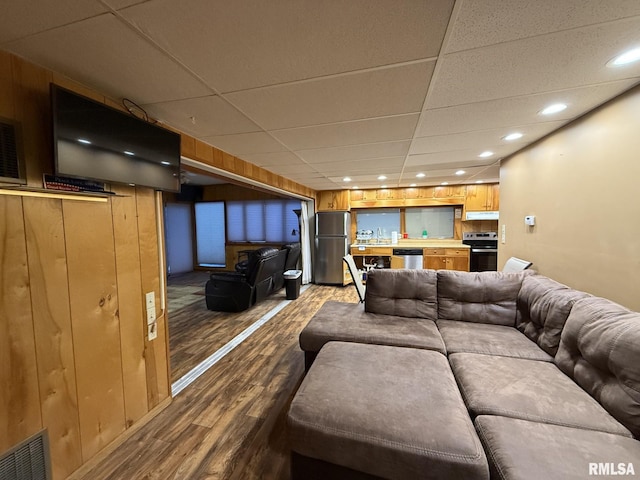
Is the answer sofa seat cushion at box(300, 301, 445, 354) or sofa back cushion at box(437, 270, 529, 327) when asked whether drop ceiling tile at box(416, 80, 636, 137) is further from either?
sofa seat cushion at box(300, 301, 445, 354)

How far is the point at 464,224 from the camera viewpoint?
18.5 ft

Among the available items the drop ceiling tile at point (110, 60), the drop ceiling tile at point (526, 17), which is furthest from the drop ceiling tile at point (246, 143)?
the drop ceiling tile at point (526, 17)

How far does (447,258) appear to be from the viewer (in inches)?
206

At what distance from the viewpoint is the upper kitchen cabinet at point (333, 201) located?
5.79 m

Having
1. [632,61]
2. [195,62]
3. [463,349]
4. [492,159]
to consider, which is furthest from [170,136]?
[492,159]

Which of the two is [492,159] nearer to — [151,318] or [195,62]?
[195,62]

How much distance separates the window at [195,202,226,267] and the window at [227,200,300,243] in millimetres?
317

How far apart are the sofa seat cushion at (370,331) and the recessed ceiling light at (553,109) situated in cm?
187

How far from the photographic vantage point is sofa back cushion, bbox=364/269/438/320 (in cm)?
241

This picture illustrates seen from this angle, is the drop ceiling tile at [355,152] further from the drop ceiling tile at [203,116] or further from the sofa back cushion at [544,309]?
the sofa back cushion at [544,309]

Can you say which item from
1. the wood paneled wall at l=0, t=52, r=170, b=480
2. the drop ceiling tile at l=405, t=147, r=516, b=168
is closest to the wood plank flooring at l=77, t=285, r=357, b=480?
the wood paneled wall at l=0, t=52, r=170, b=480

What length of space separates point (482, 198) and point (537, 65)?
4.63 m

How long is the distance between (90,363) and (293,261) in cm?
396

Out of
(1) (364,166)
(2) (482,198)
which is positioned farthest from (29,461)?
(2) (482,198)
